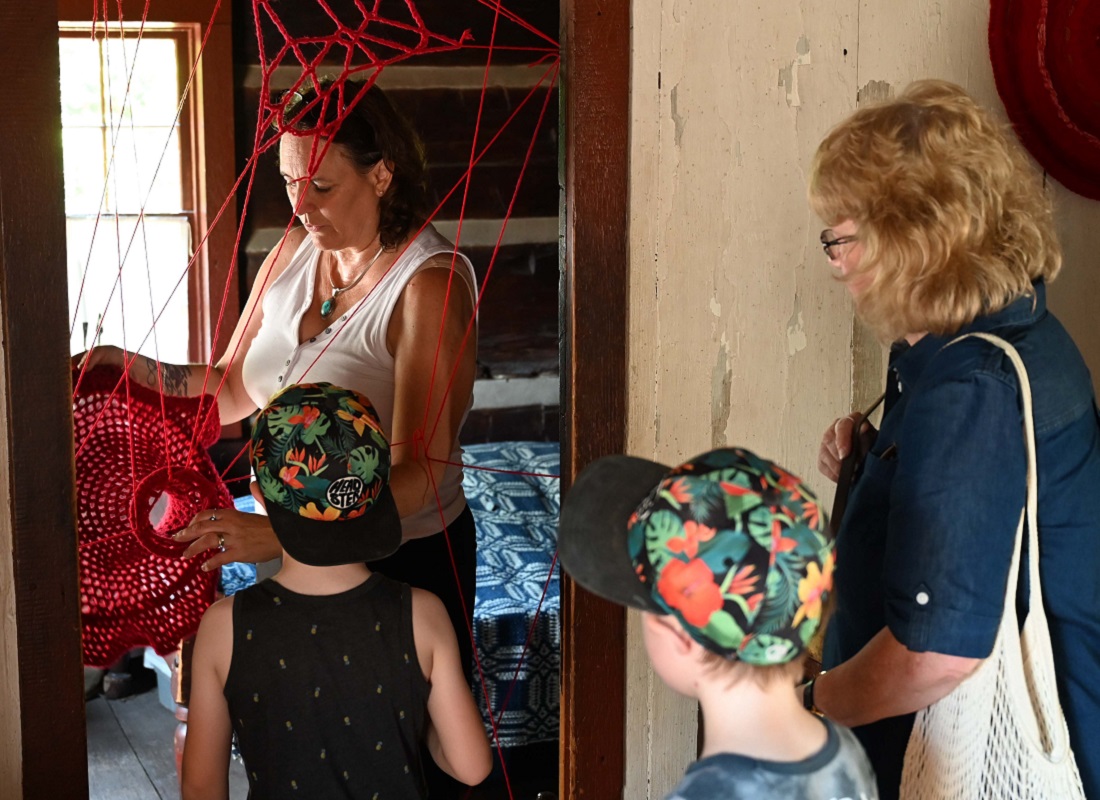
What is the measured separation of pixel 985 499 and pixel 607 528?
379 mm

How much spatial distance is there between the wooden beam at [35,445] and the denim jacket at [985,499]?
978mm

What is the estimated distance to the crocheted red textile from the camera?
6.00ft

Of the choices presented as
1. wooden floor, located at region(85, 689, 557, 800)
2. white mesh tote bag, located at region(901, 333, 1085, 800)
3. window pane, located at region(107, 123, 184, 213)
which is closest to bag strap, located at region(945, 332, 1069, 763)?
white mesh tote bag, located at region(901, 333, 1085, 800)

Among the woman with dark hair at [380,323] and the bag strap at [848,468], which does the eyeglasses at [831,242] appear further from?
the woman with dark hair at [380,323]

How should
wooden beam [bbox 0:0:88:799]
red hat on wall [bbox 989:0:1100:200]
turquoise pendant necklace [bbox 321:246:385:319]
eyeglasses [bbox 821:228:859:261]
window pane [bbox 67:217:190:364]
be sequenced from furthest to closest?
window pane [bbox 67:217:190:364], turquoise pendant necklace [bbox 321:246:385:319], red hat on wall [bbox 989:0:1100:200], wooden beam [bbox 0:0:88:799], eyeglasses [bbox 821:228:859:261]

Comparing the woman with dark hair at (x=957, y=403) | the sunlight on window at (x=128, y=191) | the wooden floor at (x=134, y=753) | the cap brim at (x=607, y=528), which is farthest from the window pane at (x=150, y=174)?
the cap brim at (x=607, y=528)

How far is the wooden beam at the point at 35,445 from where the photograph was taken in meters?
1.45

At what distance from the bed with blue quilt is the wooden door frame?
30.5 inches

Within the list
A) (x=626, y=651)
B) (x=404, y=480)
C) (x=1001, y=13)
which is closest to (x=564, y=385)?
(x=404, y=480)

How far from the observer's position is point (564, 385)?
174cm

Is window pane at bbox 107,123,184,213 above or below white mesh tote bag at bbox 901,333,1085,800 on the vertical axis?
above

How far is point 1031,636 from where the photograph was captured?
1233 millimetres

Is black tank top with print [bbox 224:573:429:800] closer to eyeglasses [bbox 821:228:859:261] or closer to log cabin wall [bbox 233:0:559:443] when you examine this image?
eyeglasses [bbox 821:228:859:261]

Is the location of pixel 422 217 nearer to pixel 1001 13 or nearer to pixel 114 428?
pixel 114 428
